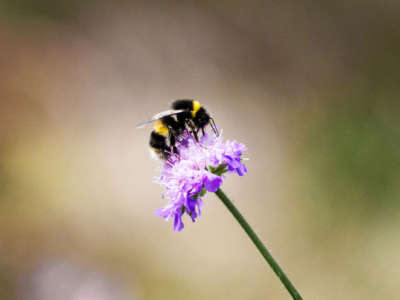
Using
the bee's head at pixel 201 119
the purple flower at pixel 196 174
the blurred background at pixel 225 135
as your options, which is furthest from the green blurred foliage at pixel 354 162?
the purple flower at pixel 196 174

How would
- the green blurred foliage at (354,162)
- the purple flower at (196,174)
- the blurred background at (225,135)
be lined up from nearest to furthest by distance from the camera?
1. the purple flower at (196,174)
2. the blurred background at (225,135)
3. the green blurred foliage at (354,162)

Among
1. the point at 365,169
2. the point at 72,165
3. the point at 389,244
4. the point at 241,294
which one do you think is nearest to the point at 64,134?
the point at 72,165

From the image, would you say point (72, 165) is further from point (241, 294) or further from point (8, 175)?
point (241, 294)

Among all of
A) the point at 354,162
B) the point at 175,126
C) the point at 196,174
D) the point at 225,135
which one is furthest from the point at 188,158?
the point at 225,135

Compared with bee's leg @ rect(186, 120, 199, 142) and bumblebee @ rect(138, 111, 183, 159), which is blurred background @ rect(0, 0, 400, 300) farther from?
bee's leg @ rect(186, 120, 199, 142)

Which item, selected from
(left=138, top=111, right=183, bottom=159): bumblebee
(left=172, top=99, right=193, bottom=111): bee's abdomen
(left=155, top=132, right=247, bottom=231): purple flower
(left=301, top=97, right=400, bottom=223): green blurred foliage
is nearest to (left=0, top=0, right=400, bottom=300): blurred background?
(left=301, top=97, right=400, bottom=223): green blurred foliage

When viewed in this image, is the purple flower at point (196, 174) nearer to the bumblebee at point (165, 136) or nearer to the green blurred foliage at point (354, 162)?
the bumblebee at point (165, 136)

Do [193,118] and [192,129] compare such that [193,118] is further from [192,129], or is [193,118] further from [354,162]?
[354,162]
